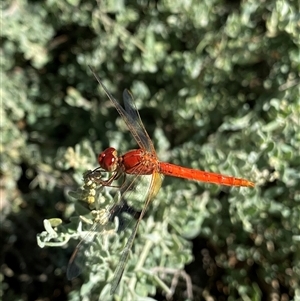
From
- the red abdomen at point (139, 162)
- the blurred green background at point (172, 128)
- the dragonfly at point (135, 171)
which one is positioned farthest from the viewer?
the blurred green background at point (172, 128)

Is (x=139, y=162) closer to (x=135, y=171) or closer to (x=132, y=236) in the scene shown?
(x=135, y=171)

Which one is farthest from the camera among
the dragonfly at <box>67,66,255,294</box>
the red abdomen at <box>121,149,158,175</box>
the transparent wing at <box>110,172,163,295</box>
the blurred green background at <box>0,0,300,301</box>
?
the blurred green background at <box>0,0,300,301</box>

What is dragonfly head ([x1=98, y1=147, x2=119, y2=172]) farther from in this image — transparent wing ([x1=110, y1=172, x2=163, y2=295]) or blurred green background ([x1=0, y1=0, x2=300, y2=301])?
blurred green background ([x1=0, y1=0, x2=300, y2=301])

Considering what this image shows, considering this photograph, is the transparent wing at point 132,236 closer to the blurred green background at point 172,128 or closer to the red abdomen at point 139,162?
the red abdomen at point 139,162

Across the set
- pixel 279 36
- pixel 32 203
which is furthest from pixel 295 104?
pixel 32 203

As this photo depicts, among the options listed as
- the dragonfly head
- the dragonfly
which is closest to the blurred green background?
the dragonfly

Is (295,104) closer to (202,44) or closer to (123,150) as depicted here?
(202,44)

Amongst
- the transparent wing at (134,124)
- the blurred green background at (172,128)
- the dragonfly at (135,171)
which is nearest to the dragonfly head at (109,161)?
the dragonfly at (135,171)

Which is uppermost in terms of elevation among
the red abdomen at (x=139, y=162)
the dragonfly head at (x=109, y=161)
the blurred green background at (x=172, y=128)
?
the dragonfly head at (x=109, y=161)
